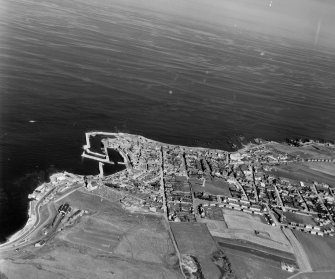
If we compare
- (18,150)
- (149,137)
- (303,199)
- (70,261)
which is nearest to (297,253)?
(303,199)

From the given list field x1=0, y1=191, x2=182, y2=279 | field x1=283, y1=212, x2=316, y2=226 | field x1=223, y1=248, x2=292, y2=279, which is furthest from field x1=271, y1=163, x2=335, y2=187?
field x1=0, y1=191, x2=182, y2=279

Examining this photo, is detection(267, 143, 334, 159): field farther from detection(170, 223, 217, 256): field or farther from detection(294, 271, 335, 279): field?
detection(170, 223, 217, 256): field

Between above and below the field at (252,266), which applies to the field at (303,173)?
above

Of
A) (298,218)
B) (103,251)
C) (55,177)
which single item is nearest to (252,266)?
(298,218)

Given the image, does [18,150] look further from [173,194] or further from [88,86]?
[88,86]

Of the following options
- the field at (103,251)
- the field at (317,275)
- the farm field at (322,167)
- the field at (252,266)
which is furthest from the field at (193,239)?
the farm field at (322,167)

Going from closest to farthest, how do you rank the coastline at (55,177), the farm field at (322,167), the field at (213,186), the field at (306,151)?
1. the coastline at (55,177)
2. the field at (213,186)
3. the farm field at (322,167)
4. the field at (306,151)

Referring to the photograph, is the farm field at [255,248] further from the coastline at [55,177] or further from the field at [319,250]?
the coastline at [55,177]

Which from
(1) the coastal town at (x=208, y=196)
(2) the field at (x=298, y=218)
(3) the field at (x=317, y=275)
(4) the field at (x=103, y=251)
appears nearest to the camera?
(4) the field at (x=103, y=251)
